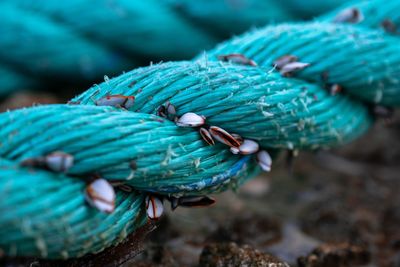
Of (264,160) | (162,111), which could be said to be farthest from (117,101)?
(264,160)

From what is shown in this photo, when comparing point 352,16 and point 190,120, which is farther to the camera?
point 352,16

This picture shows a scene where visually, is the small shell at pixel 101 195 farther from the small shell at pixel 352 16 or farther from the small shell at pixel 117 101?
the small shell at pixel 352 16

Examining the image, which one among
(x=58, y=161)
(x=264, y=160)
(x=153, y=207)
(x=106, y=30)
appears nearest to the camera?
(x=58, y=161)

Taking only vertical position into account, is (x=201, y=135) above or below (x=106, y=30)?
below

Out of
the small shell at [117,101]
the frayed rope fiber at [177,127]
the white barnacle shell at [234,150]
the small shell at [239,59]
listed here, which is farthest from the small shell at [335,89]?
the small shell at [117,101]

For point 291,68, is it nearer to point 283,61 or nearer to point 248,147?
point 283,61

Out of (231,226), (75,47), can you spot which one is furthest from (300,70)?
(75,47)
